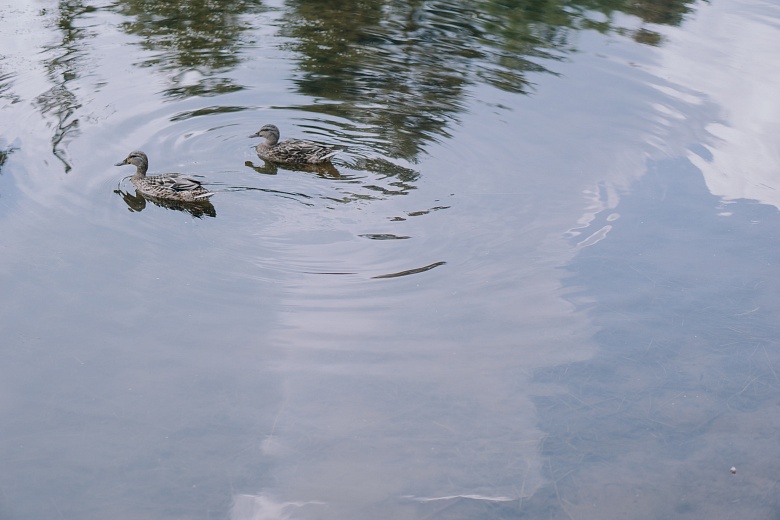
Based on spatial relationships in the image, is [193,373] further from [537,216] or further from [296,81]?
[296,81]

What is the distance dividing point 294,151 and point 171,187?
1.34 metres

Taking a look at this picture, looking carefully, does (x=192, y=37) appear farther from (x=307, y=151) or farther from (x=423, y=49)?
(x=307, y=151)

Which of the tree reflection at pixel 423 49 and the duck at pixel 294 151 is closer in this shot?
the duck at pixel 294 151

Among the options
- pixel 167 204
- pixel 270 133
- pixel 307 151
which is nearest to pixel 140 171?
pixel 167 204

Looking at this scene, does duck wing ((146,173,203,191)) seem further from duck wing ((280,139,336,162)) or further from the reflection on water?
duck wing ((280,139,336,162))

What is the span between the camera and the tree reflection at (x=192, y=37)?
33.2 ft

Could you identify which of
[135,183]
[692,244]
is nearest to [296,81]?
[135,183]

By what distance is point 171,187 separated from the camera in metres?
7.52

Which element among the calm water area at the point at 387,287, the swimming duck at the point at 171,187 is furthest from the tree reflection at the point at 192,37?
the swimming duck at the point at 171,187

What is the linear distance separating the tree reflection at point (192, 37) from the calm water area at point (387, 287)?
0.09m

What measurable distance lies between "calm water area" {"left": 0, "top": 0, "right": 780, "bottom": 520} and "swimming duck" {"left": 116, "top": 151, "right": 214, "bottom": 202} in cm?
13

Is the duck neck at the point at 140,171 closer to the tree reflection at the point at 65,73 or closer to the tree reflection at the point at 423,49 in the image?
the tree reflection at the point at 65,73

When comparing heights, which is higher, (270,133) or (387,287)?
(270,133)

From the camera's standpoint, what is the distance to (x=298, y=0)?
13.4 m
